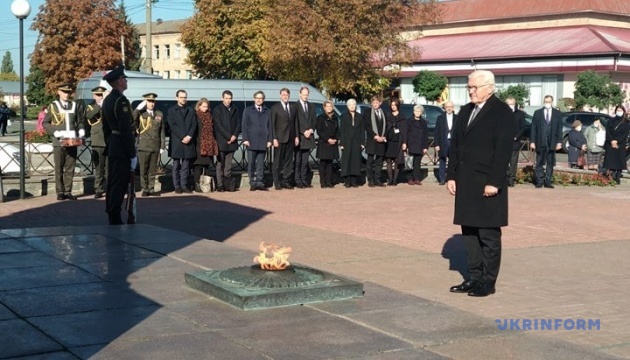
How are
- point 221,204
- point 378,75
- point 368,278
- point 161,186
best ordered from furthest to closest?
point 378,75, point 161,186, point 221,204, point 368,278

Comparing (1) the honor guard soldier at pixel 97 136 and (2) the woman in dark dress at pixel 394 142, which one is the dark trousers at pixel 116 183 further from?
(2) the woman in dark dress at pixel 394 142

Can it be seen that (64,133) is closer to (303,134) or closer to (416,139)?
(303,134)

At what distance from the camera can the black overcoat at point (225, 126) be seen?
18520 millimetres

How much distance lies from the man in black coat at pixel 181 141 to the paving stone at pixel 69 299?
10.2 m

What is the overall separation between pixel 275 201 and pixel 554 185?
7754 millimetres

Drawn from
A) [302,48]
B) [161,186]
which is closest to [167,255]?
[161,186]

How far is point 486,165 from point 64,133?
388 inches

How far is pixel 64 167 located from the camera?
1645cm

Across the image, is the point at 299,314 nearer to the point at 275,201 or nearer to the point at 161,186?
the point at 275,201

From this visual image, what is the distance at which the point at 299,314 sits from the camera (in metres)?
7.11

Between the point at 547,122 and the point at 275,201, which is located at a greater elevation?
the point at 547,122

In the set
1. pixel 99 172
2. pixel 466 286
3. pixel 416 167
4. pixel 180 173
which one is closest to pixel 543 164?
pixel 416 167

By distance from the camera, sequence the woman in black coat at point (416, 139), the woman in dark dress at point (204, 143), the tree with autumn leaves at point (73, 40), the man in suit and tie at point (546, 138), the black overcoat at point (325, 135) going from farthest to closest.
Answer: the tree with autumn leaves at point (73, 40)
the woman in black coat at point (416, 139)
the man in suit and tie at point (546, 138)
the black overcoat at point (325, 135)
the woman in dark dress at point (204, 143)

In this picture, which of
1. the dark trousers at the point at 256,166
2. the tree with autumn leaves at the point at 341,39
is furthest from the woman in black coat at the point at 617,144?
the tree with autumn leaves at the point at 341,39
